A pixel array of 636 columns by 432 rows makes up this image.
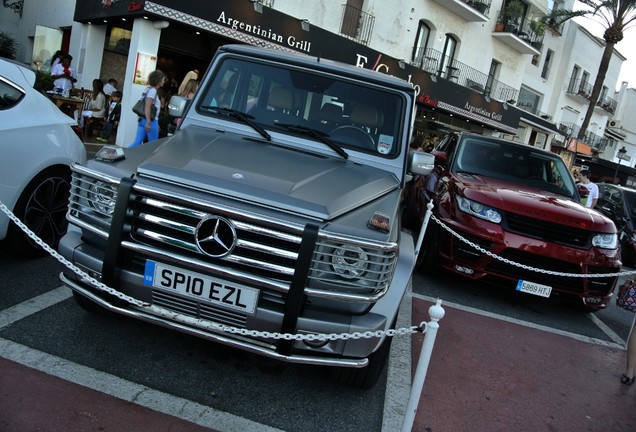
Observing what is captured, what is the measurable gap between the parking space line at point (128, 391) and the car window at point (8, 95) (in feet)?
6.51

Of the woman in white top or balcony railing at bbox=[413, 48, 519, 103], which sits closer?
the woman in white top

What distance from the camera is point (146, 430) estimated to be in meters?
2.61

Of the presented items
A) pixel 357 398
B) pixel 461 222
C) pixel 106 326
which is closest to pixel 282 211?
pixel 357 398

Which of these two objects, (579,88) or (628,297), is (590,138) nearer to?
(579,88)

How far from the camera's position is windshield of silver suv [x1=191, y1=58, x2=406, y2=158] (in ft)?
13.0

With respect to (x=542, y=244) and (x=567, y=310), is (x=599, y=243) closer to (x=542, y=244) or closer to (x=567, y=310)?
(x=542, y=244)

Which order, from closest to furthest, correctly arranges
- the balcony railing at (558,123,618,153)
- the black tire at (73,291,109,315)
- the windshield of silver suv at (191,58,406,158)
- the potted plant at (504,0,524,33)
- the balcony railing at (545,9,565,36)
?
the black tire at (73,291,109,315)
the windshield of silver suv at (191,58,406,158)
the potted plant at (504,0,524,33)
the balcony railing at (545,9,565,36)
the balcony railing at (558,123,618,153)

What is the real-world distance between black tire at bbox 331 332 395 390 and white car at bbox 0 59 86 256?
2.87 m

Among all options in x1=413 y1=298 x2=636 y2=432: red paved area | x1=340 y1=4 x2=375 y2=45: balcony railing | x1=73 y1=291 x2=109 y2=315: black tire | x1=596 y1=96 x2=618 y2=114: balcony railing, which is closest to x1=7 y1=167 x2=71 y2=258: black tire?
x1=73 y1=291 x2=109 y2=315: black tire

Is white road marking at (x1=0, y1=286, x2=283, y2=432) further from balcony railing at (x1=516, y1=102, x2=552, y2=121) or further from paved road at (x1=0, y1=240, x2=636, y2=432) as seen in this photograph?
balcony railing at (x1=516, y1=102, x2=552, y2=121)

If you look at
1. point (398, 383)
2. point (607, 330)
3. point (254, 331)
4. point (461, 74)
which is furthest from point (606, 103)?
point (254, 331)

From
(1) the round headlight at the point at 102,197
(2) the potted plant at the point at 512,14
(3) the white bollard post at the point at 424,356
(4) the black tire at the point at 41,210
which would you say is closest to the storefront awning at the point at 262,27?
(4) the black tire at the point at 41,210

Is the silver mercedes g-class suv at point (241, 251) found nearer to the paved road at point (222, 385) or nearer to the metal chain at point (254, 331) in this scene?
the metal chain at point (254, 331)

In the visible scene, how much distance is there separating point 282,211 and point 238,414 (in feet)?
3.83
